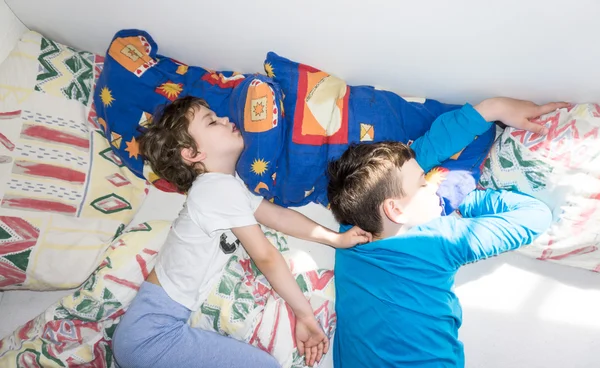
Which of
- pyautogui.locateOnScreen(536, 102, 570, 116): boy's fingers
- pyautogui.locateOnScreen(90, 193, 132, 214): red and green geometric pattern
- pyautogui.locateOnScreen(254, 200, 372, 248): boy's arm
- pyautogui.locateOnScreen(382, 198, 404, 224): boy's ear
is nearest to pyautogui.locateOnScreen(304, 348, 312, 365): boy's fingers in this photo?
pyautogui.locateOnScreen(254, 200, 372, 248): boy's arm

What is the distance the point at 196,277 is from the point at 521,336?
3.01 feet

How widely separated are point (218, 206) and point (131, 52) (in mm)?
550

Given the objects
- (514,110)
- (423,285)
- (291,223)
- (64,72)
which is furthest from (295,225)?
(64,72)

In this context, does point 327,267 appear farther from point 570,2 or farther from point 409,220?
point 570,2

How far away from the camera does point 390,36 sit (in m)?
1.29

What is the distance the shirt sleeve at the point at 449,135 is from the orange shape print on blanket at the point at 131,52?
0.86 m

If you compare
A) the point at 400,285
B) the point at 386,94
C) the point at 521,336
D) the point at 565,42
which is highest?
the point at 565,42

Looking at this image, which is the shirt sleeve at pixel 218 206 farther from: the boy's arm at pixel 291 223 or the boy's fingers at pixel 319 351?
the boy's fingers at pixel 319 351

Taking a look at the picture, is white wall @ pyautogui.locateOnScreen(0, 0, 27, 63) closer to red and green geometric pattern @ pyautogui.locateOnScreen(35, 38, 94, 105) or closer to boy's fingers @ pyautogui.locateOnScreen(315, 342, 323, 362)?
red and green geometric pattern @ pyautogui.locateOnScreen(35, 38, 94, 105)

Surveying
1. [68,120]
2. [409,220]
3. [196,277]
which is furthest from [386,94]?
[68,120]

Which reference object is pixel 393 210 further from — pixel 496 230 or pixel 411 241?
pixel 496 230

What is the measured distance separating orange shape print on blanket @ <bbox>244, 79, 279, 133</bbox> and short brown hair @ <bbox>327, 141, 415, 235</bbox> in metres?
0.21

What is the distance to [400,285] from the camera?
4.25ft

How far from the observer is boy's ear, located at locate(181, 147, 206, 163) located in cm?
141
